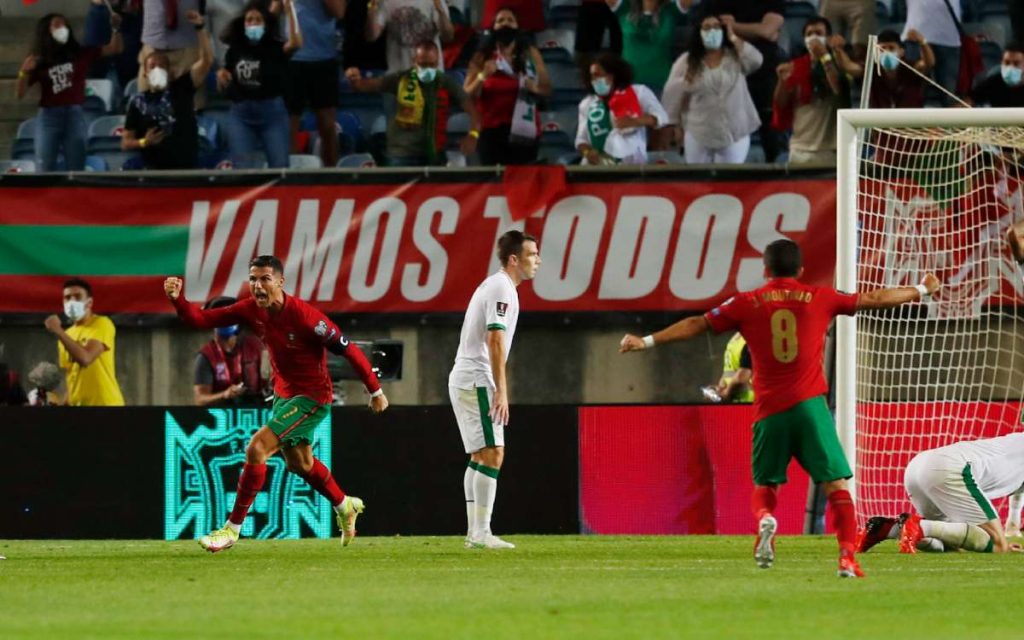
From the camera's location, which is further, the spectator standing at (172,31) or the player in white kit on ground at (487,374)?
the spectator standing at (172,31)

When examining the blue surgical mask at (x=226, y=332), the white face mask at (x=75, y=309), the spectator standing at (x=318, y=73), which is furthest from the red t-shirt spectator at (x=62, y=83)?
the blue surgical mask at (x=226, y=332)

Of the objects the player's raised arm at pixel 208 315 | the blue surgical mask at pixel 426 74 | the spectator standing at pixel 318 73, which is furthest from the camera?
the spectator standing at pixel 318 73

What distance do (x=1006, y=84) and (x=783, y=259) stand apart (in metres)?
7.64

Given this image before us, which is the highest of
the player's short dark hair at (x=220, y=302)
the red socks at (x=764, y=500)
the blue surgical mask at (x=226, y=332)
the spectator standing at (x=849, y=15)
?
the spectator standing at (x=849, y=15)

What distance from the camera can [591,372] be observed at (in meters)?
17.0

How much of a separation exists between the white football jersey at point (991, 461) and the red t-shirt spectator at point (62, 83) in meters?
9.08

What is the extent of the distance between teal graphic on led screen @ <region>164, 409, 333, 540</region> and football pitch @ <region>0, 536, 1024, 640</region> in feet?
6.34

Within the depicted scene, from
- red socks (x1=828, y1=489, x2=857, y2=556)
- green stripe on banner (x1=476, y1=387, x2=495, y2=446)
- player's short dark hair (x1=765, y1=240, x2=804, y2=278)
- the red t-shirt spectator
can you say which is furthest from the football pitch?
the red t-shirt spectator

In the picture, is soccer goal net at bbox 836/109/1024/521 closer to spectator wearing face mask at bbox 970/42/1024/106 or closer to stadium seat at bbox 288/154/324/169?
spectator wearing face mask at bbox 970/42/1024/106

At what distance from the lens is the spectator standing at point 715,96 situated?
17203 mm

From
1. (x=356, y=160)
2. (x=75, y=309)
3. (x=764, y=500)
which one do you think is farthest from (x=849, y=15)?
(x=764, y=500)

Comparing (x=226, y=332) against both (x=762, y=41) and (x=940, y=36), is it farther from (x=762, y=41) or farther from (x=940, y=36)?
(x=940, y=36)

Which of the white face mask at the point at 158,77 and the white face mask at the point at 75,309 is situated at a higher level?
the white face mask at the point at 158,77

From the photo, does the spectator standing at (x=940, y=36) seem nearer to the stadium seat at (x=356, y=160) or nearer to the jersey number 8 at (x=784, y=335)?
A: the stadium seat at (x=356, y=160)
